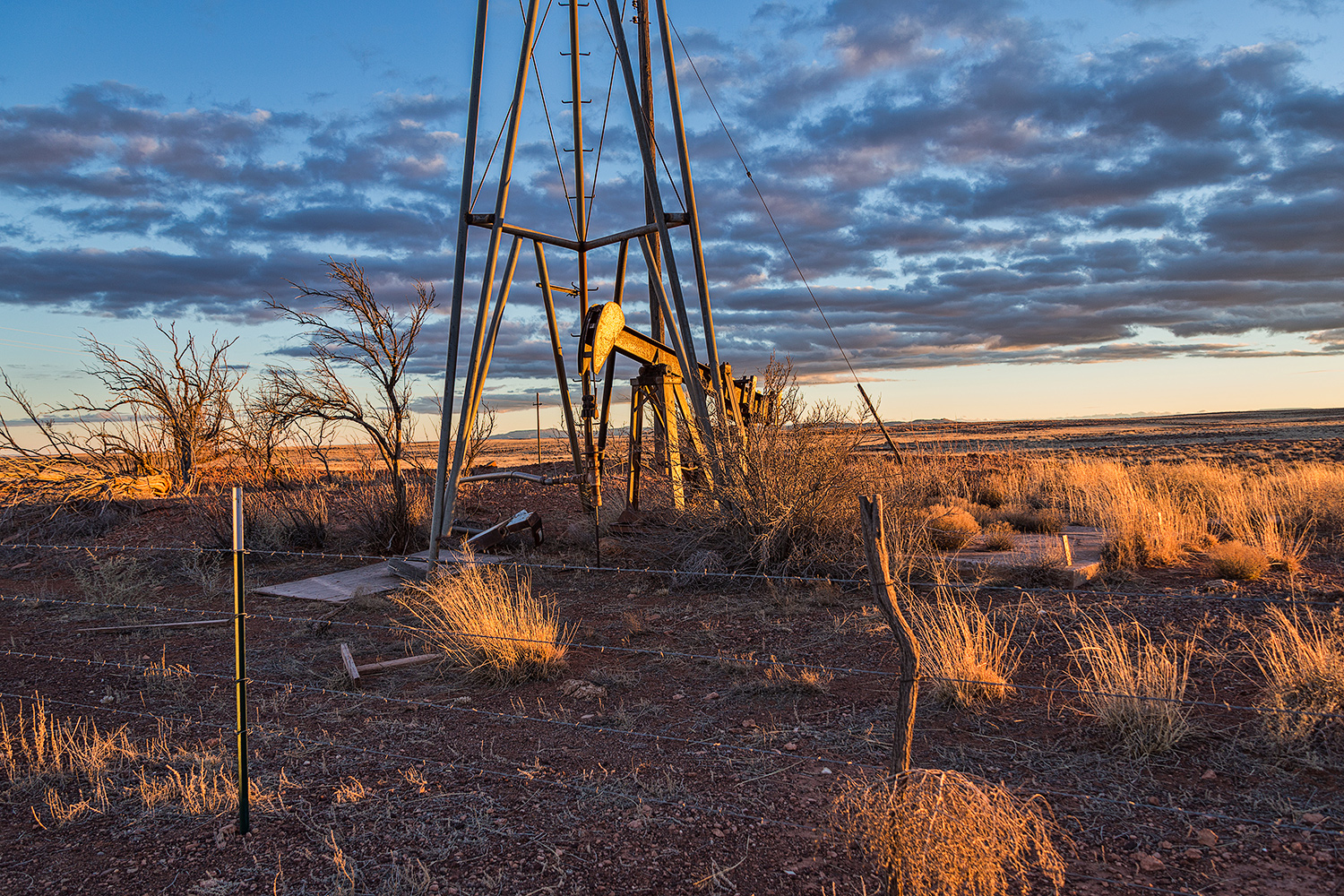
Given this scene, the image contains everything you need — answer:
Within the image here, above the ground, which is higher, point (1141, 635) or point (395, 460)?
point (395, 460)

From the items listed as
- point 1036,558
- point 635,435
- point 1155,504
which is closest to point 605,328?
point 635,435

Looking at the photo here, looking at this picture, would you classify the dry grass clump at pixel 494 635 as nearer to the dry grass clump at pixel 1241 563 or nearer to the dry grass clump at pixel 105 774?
the dry grass clump at pixel 105 774

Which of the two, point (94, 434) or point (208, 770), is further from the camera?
point (94, 434)

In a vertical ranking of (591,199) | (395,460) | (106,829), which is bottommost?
(106,829)

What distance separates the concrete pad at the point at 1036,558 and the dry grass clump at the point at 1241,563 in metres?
1.16

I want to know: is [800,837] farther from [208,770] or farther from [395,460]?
[395,460]

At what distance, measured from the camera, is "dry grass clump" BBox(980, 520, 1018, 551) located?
1025 centimetres

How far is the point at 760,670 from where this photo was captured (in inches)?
245

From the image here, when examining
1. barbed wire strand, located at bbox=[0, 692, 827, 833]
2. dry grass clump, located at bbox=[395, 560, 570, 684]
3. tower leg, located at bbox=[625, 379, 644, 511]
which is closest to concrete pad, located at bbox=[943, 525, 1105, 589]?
tower leg, located at bbox=[625, 379, 644, 511]

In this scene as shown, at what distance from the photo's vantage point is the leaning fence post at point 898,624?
327 cm

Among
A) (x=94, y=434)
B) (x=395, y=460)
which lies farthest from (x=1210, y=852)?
(x=94, y=434)

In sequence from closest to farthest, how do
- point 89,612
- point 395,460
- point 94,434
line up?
1. point 89,612
2. point 395,460
3. point 94,434

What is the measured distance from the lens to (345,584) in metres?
10.3

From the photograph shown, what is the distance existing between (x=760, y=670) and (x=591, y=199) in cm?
736
